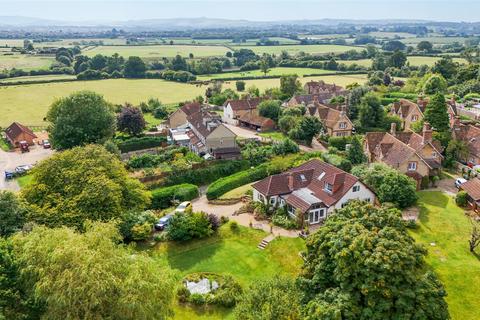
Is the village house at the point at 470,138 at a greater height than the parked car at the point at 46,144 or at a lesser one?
greater

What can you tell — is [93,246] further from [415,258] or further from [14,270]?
[415,258]

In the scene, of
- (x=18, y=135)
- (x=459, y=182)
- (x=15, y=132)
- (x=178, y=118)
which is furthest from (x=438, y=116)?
(x=15, y=132)

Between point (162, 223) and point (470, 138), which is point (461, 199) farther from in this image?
point (162, 223)

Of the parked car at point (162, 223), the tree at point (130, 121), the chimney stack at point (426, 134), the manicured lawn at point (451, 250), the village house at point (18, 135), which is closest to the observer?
the manicured lawn at point (451, 250)

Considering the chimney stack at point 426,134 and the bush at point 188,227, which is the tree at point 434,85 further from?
the bush at point 188,227

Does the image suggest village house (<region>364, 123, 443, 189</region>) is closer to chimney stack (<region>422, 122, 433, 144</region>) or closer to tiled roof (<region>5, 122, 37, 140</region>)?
chimney stack (<region>422, 122, 433, 144</region>)

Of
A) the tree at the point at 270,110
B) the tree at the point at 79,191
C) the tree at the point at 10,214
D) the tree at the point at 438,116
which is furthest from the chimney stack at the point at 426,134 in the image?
the tree at the point at 10,214

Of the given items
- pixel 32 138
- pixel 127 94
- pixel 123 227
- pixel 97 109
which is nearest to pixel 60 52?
pixel 127 94
